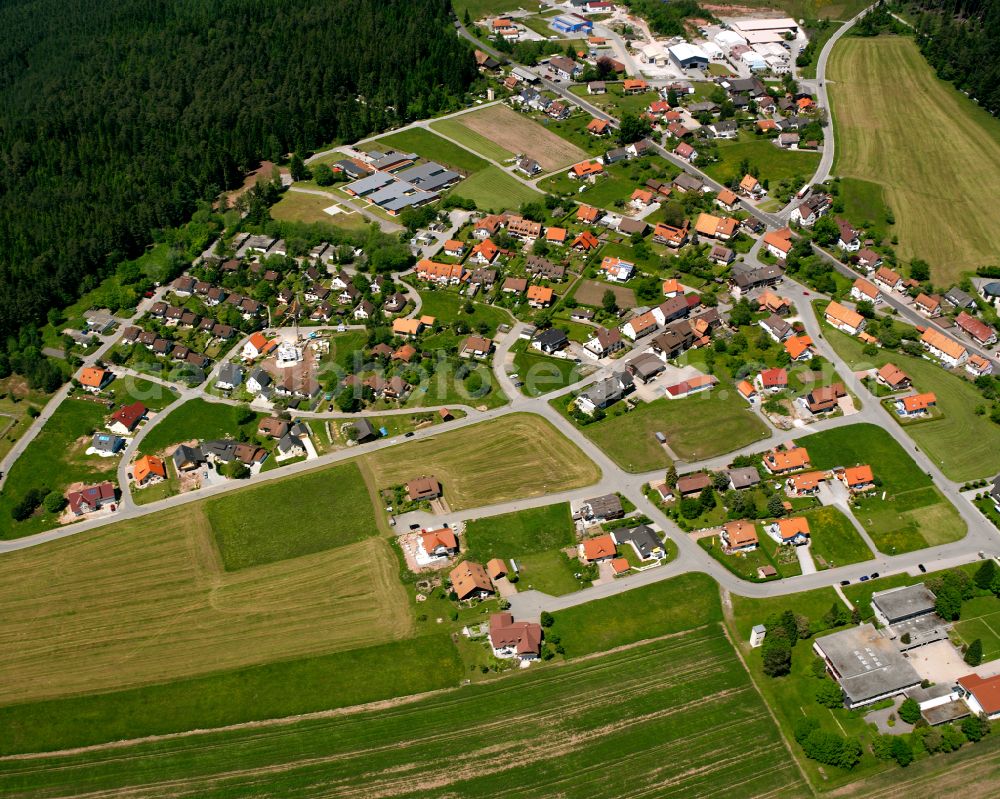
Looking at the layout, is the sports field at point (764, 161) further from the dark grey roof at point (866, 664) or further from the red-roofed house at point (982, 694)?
the red-roofed house at point (982, 694)

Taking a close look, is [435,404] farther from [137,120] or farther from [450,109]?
[137,120]

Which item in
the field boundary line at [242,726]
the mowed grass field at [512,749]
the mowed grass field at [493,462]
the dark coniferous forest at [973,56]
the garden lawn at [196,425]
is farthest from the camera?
the dark coniferous forest at [973,56]

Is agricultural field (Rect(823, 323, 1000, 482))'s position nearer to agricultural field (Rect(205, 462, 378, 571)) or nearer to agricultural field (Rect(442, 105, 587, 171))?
agricultural field (Rect(205, 462, 378, 571))

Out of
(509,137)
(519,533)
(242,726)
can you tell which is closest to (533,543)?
(519,533)

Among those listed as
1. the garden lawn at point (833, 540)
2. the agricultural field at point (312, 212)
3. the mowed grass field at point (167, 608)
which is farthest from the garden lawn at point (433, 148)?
the garden lawn at point (833, 540)

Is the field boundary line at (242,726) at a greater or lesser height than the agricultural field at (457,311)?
lesser

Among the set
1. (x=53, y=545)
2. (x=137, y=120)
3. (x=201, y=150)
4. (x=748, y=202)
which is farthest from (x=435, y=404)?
(x=137, y=120)

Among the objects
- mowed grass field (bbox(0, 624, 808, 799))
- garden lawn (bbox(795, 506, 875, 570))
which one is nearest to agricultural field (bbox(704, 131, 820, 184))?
garden lawn (bbox(795, 506, 875, 570))

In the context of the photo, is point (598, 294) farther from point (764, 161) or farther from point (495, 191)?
point (764, 161)
